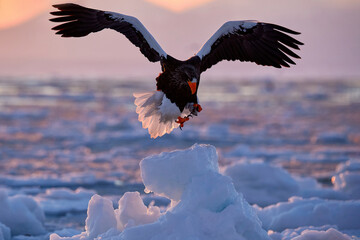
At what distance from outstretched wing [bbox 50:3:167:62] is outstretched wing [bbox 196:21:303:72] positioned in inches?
27.2

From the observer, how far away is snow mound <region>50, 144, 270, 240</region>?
3873 mm

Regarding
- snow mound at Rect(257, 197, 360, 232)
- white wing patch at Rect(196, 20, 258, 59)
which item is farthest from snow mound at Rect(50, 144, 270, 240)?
white wing patch at Rect(196, 20, 258, 59)

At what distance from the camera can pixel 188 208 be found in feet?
13.0

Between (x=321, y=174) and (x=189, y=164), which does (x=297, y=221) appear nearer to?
(x=189, y=164)

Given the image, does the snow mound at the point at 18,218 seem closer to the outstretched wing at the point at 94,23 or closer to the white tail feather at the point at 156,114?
the white tail feather at the point at 156,114

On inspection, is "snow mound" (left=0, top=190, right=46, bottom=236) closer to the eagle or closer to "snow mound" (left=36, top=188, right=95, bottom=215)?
"snow mound" (left=36, top=188, right=95, bottom=215)

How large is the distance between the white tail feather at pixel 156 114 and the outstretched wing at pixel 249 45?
74cm

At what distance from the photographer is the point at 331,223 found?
585 cm

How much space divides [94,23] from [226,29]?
5.25 feet

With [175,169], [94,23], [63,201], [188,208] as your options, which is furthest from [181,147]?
[188,208]

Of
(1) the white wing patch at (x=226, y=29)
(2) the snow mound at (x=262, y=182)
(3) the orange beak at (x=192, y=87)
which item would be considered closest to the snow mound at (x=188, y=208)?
(3) the orange beak at (x=192, y=87)

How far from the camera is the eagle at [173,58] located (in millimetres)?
6273

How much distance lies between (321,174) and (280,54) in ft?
11.5

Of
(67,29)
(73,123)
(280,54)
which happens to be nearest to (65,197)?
(67,29)
